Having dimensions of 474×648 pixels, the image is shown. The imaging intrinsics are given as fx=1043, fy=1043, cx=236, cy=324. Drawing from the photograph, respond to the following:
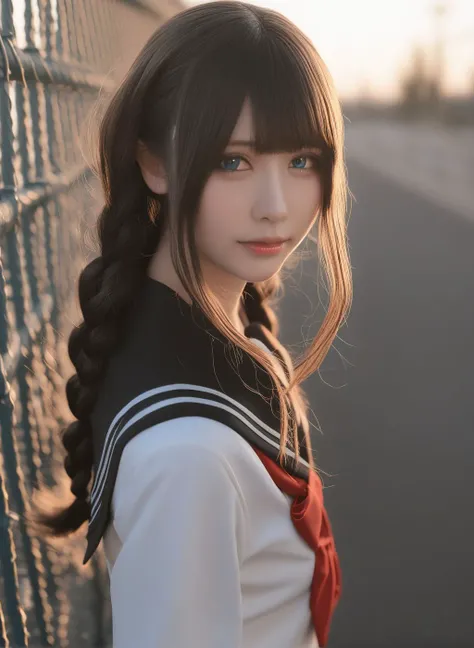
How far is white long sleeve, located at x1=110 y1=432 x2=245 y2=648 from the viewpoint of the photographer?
1290 millimetres

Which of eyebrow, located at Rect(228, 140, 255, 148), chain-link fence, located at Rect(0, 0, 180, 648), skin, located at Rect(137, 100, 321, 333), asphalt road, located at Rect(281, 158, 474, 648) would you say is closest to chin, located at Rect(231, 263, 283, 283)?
skin, located at Rect(137, 100, 321, 333)

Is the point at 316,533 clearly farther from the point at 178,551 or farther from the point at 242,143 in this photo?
the point at 242,143

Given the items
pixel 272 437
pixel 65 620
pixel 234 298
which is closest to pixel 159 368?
pixel 272 437

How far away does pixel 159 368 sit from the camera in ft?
4.79

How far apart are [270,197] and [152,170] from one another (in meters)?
0.23

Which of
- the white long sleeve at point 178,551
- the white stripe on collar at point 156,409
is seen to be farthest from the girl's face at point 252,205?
the white long sleeve at point 178,551

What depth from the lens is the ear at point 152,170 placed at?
1631 mm

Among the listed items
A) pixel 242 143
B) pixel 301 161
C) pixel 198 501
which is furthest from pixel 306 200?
pixel 198 501

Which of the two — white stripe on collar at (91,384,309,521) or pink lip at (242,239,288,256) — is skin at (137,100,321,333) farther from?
white stripe on collar at (91,384,309,521)

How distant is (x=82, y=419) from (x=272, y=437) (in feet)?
1.24

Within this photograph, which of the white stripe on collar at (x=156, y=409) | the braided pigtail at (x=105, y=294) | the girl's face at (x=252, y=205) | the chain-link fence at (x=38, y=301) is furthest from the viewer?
the chain-link fence at (x=38, y=301)

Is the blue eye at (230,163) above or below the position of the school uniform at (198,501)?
above

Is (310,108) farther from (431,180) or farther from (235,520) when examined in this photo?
(431,180)

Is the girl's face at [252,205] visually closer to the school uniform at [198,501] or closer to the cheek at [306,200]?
the cheek at [306,200]
